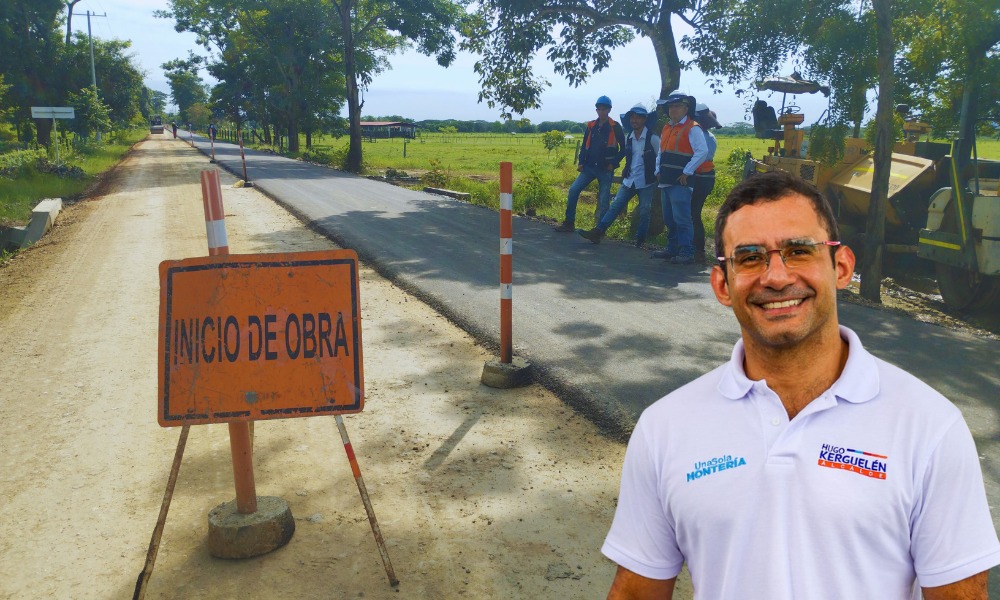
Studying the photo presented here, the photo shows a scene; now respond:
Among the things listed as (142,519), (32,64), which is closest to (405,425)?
(142,519)

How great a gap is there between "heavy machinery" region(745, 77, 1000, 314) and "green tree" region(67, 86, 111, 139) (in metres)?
30.8

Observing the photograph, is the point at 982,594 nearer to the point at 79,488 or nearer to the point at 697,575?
the point at 697,575

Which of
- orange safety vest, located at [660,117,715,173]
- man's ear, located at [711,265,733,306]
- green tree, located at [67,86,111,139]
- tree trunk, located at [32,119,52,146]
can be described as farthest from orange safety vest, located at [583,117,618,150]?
tree trunk, located at [32,119,52,146]

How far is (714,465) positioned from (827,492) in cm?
21

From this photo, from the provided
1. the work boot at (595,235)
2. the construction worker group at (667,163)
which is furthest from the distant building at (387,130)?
the work boot at (595,235)

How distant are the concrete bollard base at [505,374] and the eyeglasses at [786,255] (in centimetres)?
385

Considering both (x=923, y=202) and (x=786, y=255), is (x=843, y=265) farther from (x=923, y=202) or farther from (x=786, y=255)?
(x=923, y=202)

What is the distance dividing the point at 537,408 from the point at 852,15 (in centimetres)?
653

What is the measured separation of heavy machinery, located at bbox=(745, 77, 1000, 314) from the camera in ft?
27.0

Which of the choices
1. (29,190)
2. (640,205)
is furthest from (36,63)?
(640,205)

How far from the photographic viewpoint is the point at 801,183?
181cm

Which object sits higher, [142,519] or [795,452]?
[795,452]

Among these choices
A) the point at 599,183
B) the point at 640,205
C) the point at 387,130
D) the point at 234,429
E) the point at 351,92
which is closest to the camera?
the point at 234,429

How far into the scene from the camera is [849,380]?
1599 millimetres
